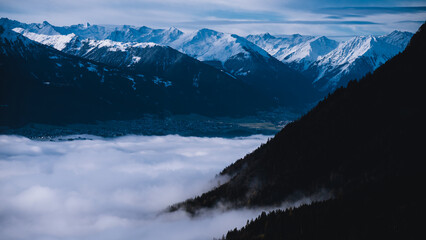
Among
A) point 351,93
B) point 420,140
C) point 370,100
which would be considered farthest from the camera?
point 351,93

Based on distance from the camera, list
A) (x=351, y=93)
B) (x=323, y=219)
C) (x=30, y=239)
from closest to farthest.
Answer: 1. (x=323, y=219)
2. (x=351, y=93)
3. (x=30, y=239)

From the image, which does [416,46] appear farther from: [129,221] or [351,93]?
[129,221]

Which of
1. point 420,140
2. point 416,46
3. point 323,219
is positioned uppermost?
point 416,46

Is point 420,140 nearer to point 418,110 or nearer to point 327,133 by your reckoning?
point 418,110

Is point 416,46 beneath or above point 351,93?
above

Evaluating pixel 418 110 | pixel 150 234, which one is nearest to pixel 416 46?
pixel 418 110

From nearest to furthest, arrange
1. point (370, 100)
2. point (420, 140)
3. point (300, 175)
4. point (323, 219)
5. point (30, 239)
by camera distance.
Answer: point (323, 219)
point (420, 140)
point (300, 175)
point (370, 100)
point (30, 239)

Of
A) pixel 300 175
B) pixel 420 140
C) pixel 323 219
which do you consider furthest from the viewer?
pixel 300 175

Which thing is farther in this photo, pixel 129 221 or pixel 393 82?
pixel 129 221

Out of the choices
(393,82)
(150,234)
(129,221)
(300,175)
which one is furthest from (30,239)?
(393,82)
